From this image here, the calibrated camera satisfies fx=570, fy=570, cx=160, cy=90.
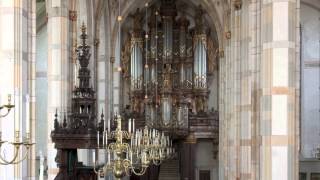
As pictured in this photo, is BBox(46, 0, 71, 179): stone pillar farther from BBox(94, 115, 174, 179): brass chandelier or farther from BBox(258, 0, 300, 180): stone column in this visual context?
BBox(258, 0, 300, 180): stone column

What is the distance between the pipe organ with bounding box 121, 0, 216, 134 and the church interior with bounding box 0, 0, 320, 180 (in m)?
0.06

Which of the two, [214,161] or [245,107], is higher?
[245,107]

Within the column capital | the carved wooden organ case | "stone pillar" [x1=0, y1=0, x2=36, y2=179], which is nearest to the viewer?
"stone pillar" [x1=0, y1=0, x2=36, y2=179]

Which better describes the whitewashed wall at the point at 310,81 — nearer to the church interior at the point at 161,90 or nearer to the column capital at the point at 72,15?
the church interior at the point at 161,90

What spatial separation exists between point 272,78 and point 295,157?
184cm

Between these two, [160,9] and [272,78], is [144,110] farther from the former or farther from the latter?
[272,78]

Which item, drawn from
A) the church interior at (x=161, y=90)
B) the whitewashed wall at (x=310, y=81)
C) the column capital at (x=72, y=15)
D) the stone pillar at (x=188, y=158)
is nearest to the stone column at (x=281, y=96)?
the church interior at (x=161, y=90)

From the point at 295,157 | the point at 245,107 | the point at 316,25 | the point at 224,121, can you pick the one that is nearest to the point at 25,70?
the point at 295,157

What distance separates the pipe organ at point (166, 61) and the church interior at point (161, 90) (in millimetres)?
57

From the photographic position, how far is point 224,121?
Result: 1067 inches

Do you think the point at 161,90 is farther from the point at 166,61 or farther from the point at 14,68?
the point at 14,68

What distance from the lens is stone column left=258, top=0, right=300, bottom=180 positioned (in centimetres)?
1266

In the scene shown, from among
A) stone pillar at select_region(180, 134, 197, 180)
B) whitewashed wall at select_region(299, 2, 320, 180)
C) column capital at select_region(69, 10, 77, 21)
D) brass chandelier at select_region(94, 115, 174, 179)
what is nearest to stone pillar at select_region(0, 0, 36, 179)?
brass chandelier at select_region(94, 115, 174, 179)

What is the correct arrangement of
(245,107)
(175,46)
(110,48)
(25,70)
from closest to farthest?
(25,70) < (245,107) < (110,48) < (175,46)
